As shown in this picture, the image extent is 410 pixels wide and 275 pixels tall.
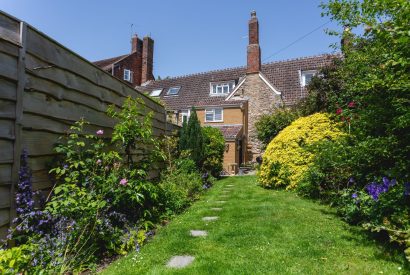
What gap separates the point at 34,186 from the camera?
4.01 meters

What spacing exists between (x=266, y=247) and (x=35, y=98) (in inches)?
147

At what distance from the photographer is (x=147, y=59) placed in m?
34.5

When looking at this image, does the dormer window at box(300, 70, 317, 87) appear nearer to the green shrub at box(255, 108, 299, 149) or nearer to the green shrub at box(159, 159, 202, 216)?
the green shrub at box(255, 108, 299, 149)

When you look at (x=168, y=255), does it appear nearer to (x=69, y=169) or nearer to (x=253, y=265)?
(x=253, y=265)

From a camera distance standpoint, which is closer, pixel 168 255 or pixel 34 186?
pixel 34 186

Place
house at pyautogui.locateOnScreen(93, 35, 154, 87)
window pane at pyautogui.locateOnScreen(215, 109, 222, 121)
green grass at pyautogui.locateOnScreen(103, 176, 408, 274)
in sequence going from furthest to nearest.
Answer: house at pyautogui.locateOnScreen(93, 35, 154, 87) → window pane at pyautogui.locateOnScreen(215, 109, 222, 121) → green grass at pyautogui.locateOnScreen(103, 176, 408, 274)

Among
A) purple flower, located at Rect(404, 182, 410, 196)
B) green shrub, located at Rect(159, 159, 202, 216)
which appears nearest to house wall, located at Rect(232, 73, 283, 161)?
green shrub, located at Rect(159, 159, 202, 216)

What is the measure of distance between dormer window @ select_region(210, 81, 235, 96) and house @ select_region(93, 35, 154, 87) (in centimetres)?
868

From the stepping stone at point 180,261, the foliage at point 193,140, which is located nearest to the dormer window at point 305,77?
the foliage at point 193,140

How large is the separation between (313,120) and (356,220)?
232 inches

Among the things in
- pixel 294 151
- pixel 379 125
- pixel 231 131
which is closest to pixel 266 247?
pixel 379 125

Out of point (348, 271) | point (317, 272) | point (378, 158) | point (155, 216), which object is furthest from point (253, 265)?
point (378, 158)

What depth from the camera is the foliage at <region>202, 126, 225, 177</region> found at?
49.2 feet

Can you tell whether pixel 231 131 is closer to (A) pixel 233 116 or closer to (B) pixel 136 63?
(A) pixel 233 116
